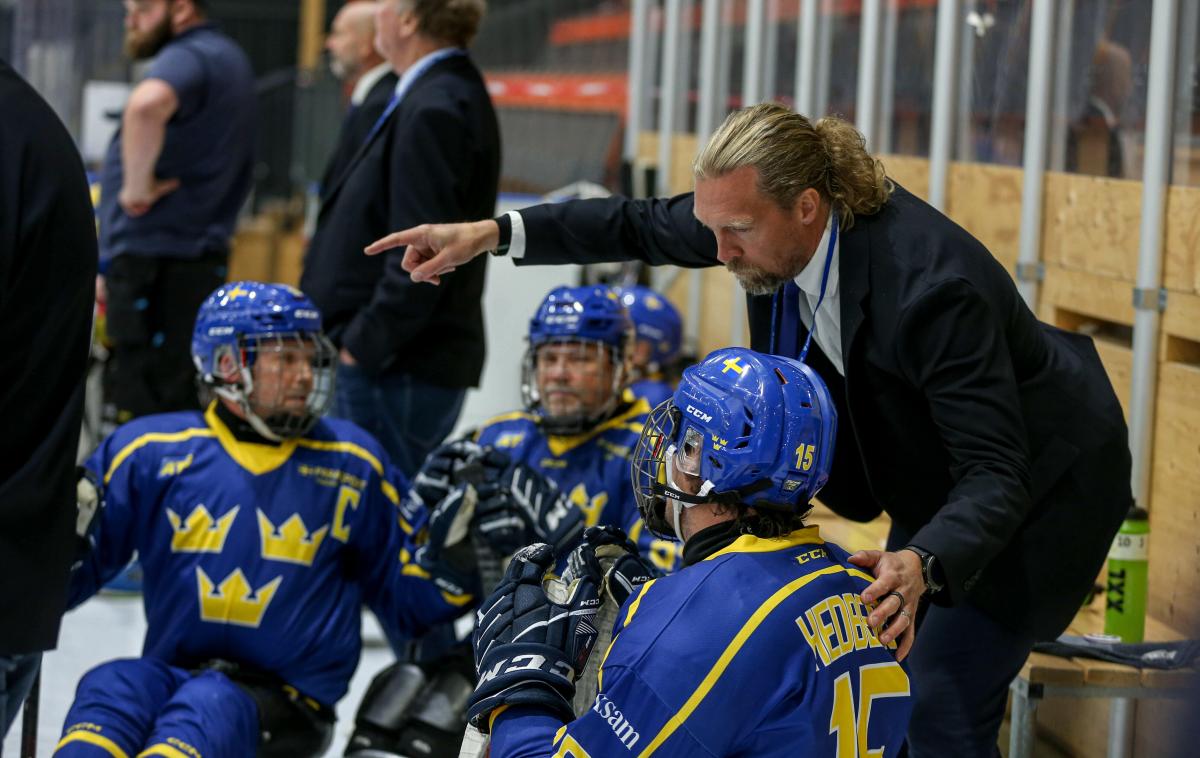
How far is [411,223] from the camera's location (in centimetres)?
361

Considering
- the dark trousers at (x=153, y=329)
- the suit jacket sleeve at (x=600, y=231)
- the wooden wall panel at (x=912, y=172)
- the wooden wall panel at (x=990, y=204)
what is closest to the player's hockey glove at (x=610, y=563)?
the suit jacket sleeve at (x=600, y=231)

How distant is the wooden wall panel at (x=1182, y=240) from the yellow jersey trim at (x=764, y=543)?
4.17ft

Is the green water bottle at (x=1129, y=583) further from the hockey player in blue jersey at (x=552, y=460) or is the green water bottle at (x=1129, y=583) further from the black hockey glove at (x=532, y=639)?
the black hockey glove at (x=532, y=639)

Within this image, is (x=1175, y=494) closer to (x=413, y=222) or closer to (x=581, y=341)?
(x=581, y=341)

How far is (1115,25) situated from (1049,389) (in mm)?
1301

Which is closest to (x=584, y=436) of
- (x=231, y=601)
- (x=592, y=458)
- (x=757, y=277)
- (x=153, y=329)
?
(x=592, y=458)

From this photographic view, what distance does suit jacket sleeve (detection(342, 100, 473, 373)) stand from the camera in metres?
3.58

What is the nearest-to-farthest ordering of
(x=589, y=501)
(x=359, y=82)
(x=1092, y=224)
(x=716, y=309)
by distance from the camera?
(x=1092, y=224) < (x=589, y=501) < (x=359, y=82) < (x=716, y=309)

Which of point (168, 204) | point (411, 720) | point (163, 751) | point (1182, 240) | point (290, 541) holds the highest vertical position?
point (1182, 240)

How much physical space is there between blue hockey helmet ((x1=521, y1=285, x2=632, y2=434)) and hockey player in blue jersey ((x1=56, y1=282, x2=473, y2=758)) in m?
0.41

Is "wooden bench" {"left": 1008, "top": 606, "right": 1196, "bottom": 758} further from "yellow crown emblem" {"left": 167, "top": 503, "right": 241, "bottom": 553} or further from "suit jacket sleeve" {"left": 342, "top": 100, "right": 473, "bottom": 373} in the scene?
"suit jacket sleeve" {"left": 342, "top": 100, "right": 473, "bottom": 373}

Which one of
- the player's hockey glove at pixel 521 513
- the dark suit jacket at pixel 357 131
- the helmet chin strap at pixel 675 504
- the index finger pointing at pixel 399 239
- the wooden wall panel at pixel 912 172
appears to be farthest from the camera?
the wooden wall panel at pixel 912 172

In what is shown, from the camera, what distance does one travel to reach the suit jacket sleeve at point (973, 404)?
200 centimetres

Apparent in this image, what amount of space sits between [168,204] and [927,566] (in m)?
3.44
